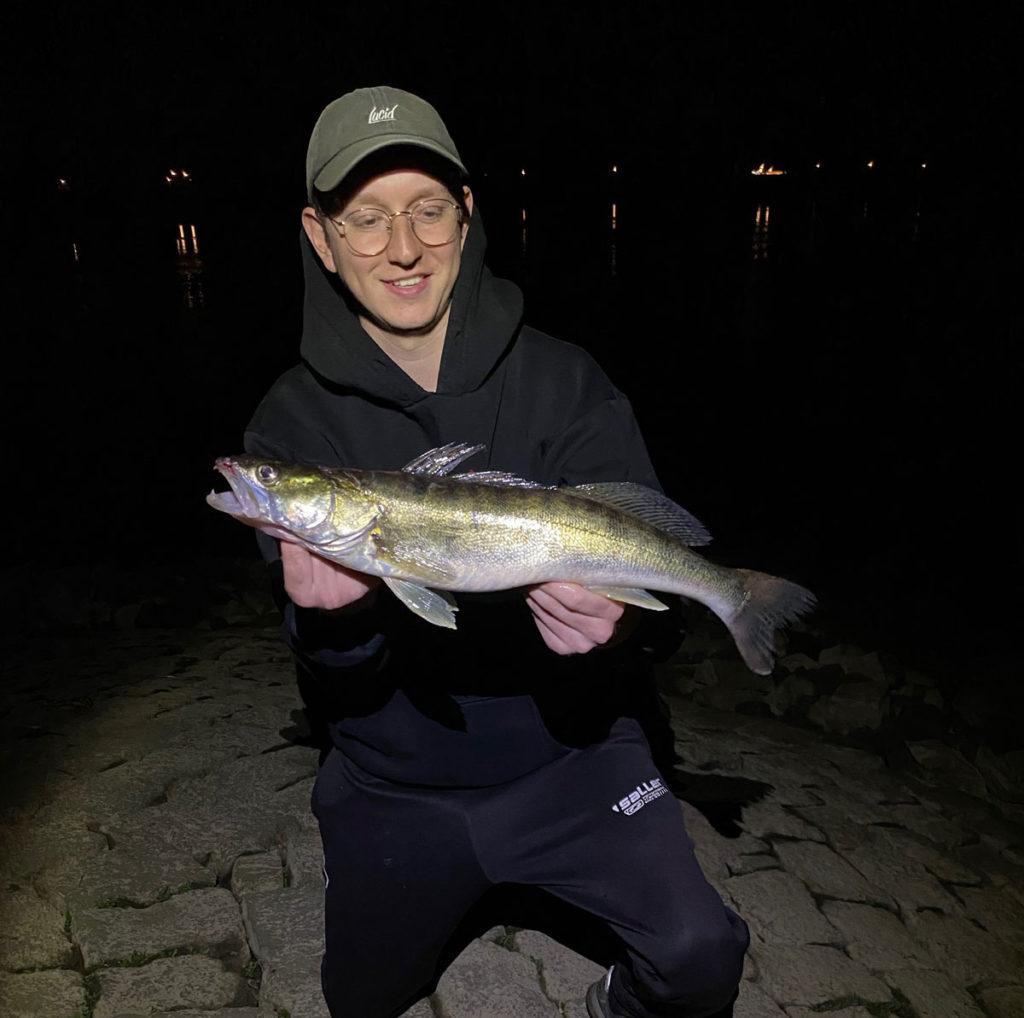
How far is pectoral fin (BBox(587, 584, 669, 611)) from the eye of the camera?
330 centimetres

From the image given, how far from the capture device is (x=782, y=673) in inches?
304

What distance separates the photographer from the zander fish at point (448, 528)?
3109 millimetres

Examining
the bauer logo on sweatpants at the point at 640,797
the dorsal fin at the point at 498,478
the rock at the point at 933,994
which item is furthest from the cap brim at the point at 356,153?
the rock at the point at 933,994

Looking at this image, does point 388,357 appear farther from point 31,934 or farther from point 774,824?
point 774,824

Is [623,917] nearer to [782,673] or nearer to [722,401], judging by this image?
[782,673]

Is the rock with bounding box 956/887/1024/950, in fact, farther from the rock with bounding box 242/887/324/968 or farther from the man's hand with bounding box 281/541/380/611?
the man's hand with bounding box 281/541/380/611

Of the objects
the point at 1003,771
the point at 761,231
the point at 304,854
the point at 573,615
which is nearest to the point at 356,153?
the point at 573,615

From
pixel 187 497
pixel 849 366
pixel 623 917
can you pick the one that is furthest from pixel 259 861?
pixel 849 366

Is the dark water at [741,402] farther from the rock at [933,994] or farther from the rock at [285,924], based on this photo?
the rock at [285,924]

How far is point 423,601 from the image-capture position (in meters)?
3.15

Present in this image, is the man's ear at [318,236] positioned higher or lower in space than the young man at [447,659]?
higher

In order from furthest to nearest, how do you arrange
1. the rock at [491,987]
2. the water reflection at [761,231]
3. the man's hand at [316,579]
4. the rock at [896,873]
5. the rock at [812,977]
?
the water reflection at [761,231] < the rock at [896,873] < the rock at [812,977] < the rock at [491,987] < the man's hand at [316,579]

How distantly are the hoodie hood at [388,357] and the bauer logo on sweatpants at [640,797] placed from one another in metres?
2.05

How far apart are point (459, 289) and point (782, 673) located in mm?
5565
